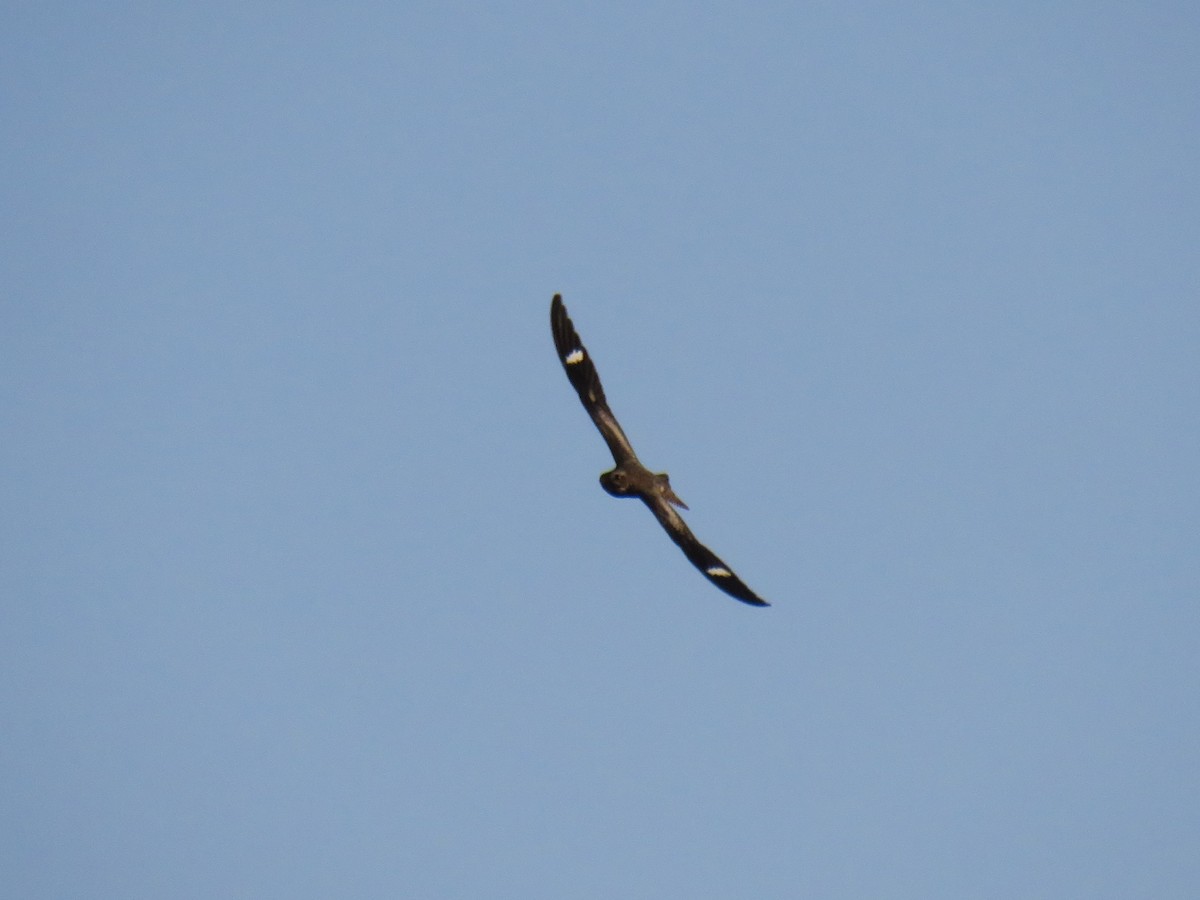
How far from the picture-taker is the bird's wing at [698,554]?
Answer: 43.0ft

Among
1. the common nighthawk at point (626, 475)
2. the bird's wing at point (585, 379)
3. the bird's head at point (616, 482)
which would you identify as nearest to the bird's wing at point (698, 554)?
the common nighthawk at point (626, 475)

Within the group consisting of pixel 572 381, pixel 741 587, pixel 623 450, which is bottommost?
pixel 741 587

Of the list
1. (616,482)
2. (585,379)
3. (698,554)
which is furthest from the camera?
(585,379)

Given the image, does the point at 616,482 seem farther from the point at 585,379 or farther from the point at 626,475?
the point at 585,379

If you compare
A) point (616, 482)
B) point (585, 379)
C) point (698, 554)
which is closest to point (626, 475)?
point (616, 482)

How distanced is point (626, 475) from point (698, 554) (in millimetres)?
1226

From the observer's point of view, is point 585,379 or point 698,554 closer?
point 698,554

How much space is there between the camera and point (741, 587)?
1309 centimetres

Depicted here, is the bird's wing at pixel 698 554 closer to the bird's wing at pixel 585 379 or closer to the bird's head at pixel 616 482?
the bird's head at pixel 616 482

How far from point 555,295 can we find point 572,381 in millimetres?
1022

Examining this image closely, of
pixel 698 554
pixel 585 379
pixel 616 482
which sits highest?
pixel 585 379

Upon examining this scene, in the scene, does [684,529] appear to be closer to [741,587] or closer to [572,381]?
[741,587]

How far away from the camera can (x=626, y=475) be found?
13.3m

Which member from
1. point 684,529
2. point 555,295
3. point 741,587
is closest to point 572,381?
point 555,295
